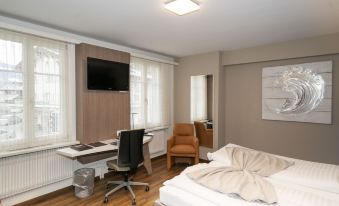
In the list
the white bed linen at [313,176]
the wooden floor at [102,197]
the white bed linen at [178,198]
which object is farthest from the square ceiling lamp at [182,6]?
the wooden floor at [102,197]

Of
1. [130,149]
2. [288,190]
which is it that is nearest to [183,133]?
[130,149]

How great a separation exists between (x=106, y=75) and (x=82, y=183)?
5.74 ft

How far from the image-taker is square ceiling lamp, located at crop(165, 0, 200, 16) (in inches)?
81.0

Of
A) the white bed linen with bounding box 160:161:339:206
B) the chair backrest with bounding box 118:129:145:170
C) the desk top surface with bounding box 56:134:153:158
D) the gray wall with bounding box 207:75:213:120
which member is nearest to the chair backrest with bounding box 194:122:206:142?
the gray wall with bounding box 207:75:213:120

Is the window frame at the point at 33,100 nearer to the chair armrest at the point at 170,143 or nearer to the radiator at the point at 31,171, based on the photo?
the radiator at the point at 31,171

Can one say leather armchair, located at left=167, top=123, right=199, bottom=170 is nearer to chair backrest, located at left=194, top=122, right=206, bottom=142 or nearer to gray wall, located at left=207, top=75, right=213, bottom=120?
chair backrest, located at left=194, top=122, right=206, bottom=142

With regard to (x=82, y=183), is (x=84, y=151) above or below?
above

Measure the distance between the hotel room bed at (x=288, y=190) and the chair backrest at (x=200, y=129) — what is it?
228cm

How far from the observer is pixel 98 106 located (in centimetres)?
344

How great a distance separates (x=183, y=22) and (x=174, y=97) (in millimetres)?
2626

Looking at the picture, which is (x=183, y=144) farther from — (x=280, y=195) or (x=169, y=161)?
(x=280, y=195)

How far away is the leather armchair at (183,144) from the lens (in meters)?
3.96

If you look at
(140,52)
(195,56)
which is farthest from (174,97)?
(140,52)

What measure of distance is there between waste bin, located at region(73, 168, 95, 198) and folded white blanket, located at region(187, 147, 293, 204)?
1.66 meters
